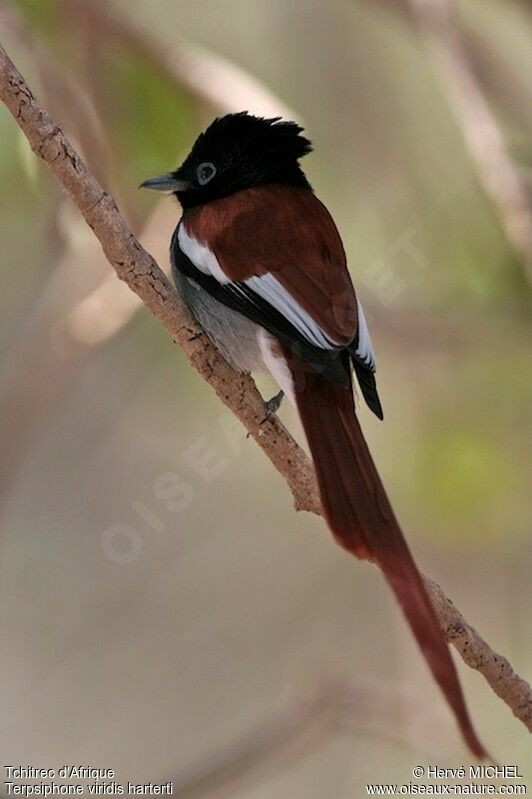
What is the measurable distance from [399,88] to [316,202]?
1836 mm

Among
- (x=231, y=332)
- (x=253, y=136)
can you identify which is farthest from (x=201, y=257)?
(x=253, y=136)

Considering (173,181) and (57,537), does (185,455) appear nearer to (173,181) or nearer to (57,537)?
(57,537)

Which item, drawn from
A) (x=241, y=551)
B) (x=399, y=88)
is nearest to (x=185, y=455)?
(x=241, y=551)

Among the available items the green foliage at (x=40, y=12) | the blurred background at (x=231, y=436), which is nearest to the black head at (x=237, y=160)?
the blurred background at (x=231, y=436)

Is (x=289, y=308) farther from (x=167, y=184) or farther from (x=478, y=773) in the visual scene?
(x=478, y=773)

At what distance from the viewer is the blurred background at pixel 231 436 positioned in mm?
3197

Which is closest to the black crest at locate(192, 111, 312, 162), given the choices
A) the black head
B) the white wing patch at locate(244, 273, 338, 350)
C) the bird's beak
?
the black head

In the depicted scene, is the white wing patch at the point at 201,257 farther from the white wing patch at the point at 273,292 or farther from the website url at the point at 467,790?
the website url at the point at 467,790

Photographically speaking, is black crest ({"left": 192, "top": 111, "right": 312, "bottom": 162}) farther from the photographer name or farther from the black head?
the photographer name

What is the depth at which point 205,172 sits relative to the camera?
9.16ft

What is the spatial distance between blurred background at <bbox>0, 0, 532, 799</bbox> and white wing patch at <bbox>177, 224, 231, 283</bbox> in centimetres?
52

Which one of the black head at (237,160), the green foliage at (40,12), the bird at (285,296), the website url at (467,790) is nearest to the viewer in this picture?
the bird at (285,296)

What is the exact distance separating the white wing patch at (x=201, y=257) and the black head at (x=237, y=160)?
286 millimetres

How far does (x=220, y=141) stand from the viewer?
9.14ft
